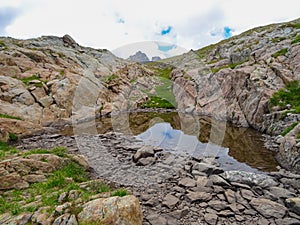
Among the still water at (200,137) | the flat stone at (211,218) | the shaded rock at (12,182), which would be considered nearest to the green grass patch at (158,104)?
the still water at (200,137)

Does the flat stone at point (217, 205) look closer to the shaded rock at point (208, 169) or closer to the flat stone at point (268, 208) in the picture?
the flat stone at point (268, 208)

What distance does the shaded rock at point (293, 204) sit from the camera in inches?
366

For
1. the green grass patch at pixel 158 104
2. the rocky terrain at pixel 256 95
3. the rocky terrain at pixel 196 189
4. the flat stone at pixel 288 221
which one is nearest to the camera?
the flat stone at pixel 288 221

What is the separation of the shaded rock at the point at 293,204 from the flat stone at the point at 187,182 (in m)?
4.53

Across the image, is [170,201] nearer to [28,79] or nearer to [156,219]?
[156,219]

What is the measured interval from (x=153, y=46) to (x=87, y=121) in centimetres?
1513

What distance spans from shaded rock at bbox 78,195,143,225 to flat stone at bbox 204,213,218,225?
2.91m

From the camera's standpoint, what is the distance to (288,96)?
23922 millimetres

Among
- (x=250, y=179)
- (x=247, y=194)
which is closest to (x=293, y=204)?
(x=247, y=194)

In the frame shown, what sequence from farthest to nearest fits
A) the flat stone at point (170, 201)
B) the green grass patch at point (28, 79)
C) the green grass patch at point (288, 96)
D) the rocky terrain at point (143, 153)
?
1. the green grass patch at point (28, 79)
2. the green grass patch at point (288, 96)
3. the flat stone at point (170, 201)
4. the rocky terrain at point (143, 153)

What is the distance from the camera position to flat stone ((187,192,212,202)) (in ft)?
33.8

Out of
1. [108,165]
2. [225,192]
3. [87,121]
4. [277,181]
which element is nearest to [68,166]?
[108,165]

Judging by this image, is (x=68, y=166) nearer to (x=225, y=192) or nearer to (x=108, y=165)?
(x=108, y=165)

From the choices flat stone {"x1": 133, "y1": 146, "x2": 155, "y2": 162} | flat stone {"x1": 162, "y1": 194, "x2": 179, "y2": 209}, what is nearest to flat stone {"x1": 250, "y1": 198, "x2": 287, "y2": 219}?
flat stone {"x1": 162, "y1": 194, "x2": 179, "y2": 209}
